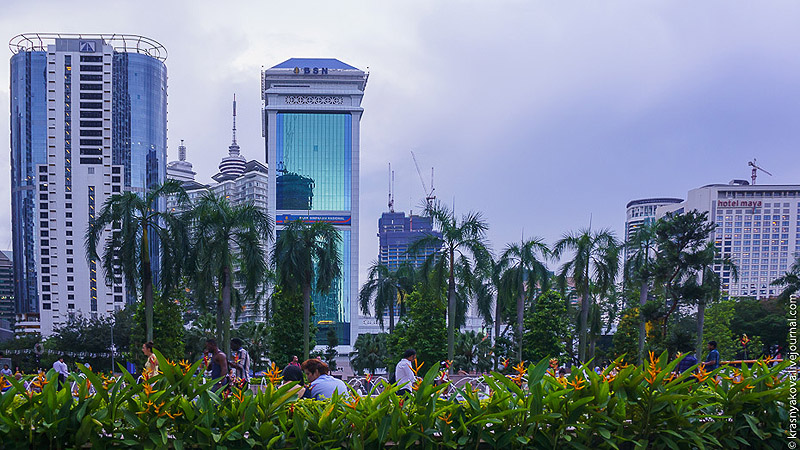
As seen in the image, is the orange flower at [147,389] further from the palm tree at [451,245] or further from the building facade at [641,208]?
the building facade at [641,208]

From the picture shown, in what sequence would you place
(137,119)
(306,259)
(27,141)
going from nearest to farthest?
(306,259), (27,141), (137,119)

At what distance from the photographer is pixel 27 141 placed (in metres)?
71.4

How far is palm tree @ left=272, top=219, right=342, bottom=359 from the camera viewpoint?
767 inches

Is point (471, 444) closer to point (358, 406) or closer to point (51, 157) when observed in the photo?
point (358, 406)

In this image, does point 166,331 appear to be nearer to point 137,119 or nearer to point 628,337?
point 628,337

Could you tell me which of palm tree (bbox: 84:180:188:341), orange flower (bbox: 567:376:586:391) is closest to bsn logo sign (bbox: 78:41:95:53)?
palm tree (bbox: 84:180:188:341)

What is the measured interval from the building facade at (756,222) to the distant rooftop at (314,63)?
204 ft

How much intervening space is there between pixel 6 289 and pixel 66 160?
4303cm

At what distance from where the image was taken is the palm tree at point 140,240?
51.7ft

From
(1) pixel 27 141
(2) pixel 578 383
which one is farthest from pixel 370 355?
(1) pixel 27 141

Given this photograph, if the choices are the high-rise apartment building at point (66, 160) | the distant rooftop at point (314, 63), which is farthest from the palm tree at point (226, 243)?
the distant rooftop at point (314, 63)

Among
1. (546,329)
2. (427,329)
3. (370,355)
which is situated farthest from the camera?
(370,355)

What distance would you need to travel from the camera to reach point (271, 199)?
3059 inches

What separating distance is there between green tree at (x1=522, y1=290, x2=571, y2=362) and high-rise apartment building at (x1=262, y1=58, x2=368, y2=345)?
5516 cm
